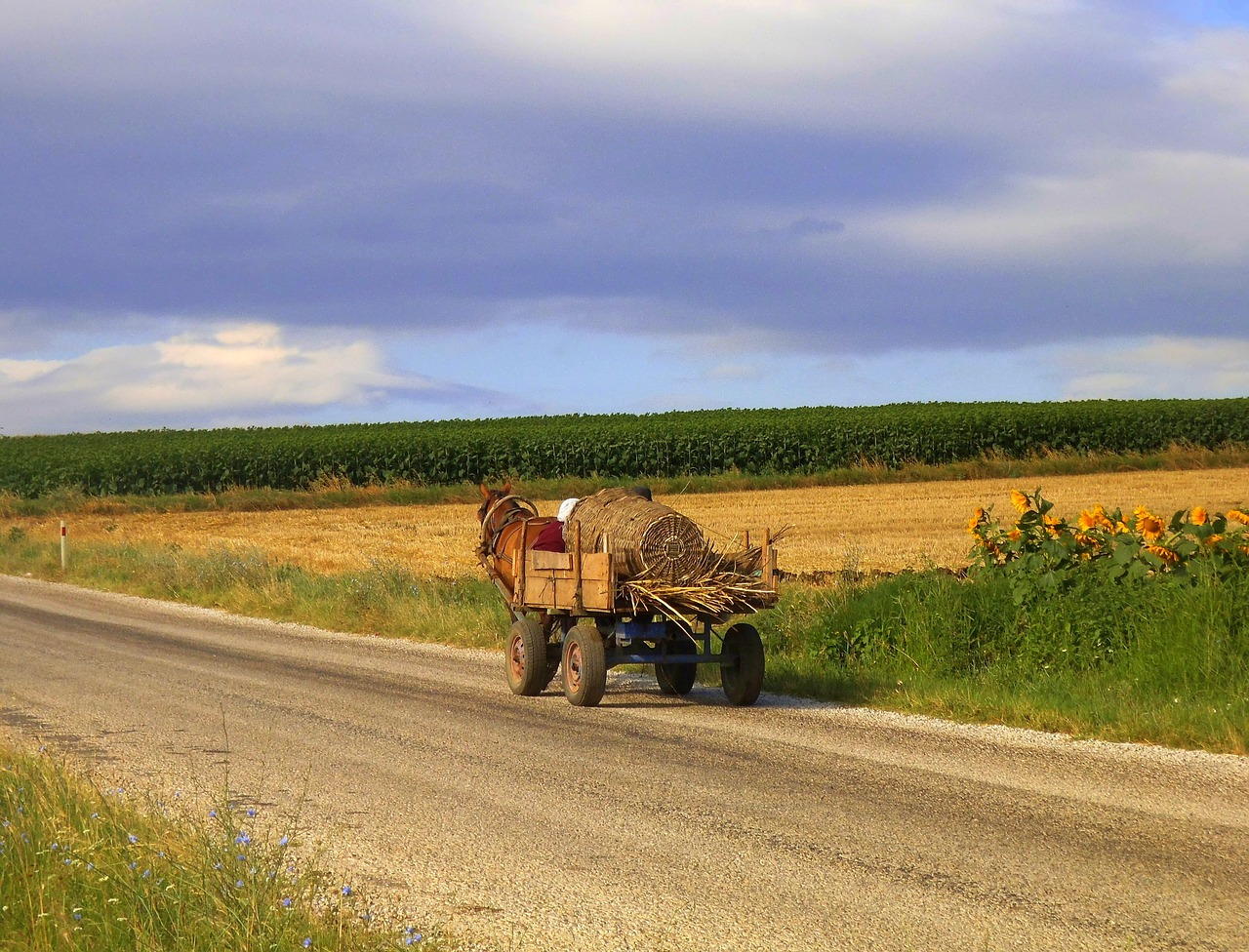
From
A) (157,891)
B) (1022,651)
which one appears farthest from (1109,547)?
(157,891)

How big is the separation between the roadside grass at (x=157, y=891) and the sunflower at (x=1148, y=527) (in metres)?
8.84

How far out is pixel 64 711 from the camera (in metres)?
11.6

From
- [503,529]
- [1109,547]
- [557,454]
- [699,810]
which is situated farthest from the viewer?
[557,454]

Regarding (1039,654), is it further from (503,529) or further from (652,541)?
(503,529)

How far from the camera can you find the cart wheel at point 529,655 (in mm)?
12547

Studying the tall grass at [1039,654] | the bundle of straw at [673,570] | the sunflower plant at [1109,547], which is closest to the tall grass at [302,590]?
the tall grass at [1039,654]

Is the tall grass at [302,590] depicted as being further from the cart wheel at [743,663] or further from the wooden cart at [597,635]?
the cart wheel at [743,663]

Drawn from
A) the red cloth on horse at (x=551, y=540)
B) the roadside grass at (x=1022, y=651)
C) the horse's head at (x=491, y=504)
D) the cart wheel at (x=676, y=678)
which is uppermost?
the horse's head at (x=491, y=504)

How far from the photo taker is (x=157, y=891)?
548cm

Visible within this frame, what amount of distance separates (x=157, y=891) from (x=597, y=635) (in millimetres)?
6650

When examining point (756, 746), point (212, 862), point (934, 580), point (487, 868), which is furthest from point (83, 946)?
point (934, 580)

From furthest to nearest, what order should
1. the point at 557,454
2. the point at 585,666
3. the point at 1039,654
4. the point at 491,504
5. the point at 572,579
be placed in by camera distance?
the point at 557,454 < the point at 491,504 < the point at 1039,654 < the point at 572,579 < the point at 585,666

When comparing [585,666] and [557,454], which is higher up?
[557,454]

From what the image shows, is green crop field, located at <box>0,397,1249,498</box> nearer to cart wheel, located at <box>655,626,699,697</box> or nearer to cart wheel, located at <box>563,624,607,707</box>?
cart wheel, located at <box>655,626,699,697</box>
